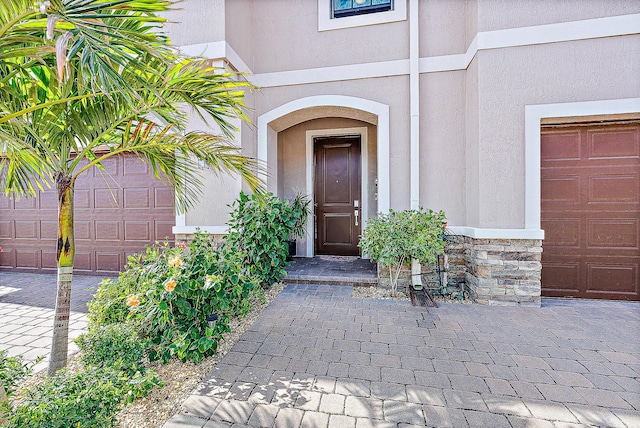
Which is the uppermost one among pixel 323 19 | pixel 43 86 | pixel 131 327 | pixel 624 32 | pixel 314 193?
pixel 323 19

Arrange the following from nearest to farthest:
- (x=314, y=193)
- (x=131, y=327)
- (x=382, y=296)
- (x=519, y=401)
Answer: (x=519, y=401)
(x=131, y=327)
(x=382, y=296)
(x=314, y=193)

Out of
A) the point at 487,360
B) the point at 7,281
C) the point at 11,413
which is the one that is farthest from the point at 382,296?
the point at 7,281

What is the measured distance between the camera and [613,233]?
136 inches

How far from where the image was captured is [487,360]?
2.19 meters

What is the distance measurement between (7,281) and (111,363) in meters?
4.55

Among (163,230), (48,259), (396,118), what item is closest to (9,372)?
(163,230)

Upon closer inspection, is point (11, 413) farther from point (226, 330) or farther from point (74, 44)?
point (74, 44)

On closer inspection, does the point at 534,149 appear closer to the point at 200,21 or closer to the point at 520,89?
the point at 520,89

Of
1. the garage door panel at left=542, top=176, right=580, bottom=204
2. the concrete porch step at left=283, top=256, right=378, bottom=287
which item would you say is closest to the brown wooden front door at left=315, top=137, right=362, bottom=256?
the concrete porch step at left=283, top=256, right=378, bottom=287

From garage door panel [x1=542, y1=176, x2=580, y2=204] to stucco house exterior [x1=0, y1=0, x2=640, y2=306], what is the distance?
0.04 ft

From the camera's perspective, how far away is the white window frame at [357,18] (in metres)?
4.01

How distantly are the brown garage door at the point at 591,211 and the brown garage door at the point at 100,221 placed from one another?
17.8 ft

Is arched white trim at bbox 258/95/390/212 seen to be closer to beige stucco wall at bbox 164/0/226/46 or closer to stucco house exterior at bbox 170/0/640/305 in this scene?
stucco house exterior at bbox 170/0/640/305

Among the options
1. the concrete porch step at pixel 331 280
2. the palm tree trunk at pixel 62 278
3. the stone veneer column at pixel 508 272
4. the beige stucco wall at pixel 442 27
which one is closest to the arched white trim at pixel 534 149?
the stone veneer column at pixel 508 272
